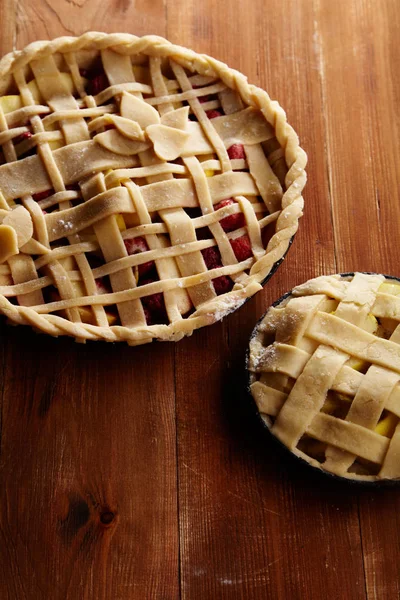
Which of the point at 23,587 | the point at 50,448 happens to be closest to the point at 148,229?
the point at 50,448

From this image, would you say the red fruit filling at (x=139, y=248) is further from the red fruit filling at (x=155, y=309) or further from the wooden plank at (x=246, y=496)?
the wooden plank at (x=246, y=496)

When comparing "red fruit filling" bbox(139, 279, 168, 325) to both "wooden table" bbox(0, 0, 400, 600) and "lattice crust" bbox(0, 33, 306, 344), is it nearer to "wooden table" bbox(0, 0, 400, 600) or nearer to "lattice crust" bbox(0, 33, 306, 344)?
"lattice crust" bbox(0, 33, 306, 344)

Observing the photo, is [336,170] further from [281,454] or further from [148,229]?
[281,454]

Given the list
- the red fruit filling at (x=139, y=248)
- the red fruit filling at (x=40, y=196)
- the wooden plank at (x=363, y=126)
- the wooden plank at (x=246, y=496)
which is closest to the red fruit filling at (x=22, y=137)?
the red fruit filling at (x=40, y=196)

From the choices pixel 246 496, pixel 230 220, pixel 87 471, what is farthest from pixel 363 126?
pixel 87 471

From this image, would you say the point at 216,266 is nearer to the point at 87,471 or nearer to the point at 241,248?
the point at 241,248

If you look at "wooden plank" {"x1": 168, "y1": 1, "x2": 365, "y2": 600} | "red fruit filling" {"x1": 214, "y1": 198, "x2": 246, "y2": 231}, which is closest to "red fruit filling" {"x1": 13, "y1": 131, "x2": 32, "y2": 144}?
"red fruit filling" {"x1": 214, "y1": 198, "x2": 246, "y2": 231}
